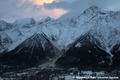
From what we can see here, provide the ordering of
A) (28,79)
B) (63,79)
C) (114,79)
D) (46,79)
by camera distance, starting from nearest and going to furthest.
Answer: (114,79), (63,79), (46,79), (28,79)

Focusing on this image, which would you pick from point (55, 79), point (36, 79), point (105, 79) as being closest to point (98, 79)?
point (105, 79)

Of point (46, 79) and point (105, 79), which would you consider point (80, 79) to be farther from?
point (46, 79)

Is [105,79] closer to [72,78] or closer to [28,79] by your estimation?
[72,78]

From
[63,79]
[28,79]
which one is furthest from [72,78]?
[28,79]

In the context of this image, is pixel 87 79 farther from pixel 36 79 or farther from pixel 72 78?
pixel 36 79

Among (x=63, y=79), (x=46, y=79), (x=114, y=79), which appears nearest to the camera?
(x=114, y=79)

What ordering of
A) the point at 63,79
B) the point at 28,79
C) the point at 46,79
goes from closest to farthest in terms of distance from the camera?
the point at 63,79 → the point at 46,79 → the point at 28,79

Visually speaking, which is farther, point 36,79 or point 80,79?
point 36,79

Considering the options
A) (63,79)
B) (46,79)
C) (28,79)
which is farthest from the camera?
(28,79)

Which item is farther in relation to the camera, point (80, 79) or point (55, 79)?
point (55, 79)
